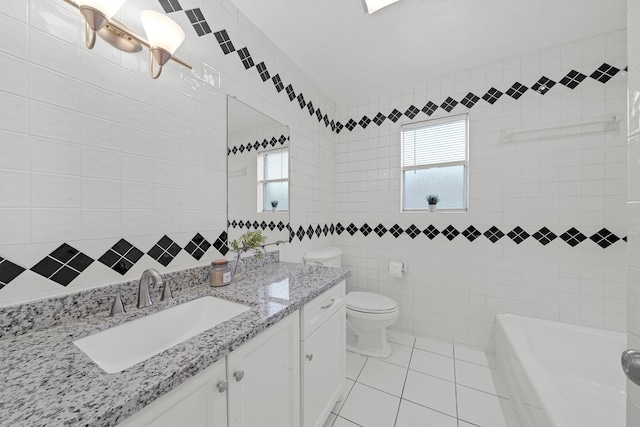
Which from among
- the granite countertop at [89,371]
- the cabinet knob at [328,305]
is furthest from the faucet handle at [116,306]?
the cabinet knob at [328,305]

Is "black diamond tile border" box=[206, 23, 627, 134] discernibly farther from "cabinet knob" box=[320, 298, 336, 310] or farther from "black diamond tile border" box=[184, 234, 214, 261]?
"cabinet knob" box=[320, 298, 336, 310]

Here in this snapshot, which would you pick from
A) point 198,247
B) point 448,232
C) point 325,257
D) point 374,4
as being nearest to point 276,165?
point 198,247

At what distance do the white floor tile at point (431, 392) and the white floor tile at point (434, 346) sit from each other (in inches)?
15.3

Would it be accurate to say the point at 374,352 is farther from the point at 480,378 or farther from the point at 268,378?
the point at 268,378

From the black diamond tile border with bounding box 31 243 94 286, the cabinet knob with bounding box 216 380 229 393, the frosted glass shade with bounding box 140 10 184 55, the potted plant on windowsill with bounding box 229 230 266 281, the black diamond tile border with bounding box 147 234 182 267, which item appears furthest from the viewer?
the potted plant on windowsill with bounding box 229 230 266 281

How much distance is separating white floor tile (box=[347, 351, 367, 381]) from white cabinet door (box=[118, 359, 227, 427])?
135 centimetres

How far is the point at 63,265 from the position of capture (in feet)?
2.86

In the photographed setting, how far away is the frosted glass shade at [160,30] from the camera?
3.22 feet

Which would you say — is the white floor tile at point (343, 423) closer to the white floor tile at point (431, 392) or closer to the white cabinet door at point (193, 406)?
the white floor tile at point (431, 392)

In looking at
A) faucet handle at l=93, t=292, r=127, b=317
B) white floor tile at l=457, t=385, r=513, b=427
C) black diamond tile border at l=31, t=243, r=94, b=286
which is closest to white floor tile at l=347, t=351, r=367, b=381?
white floor tile at l=457, t=385, r=513, b=427

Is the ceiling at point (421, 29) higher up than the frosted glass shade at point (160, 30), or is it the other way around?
the ceiling at point (421, 29)

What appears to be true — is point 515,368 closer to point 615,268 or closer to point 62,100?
point 615,268

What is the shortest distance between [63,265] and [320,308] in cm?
106

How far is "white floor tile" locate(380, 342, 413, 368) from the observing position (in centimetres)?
199
